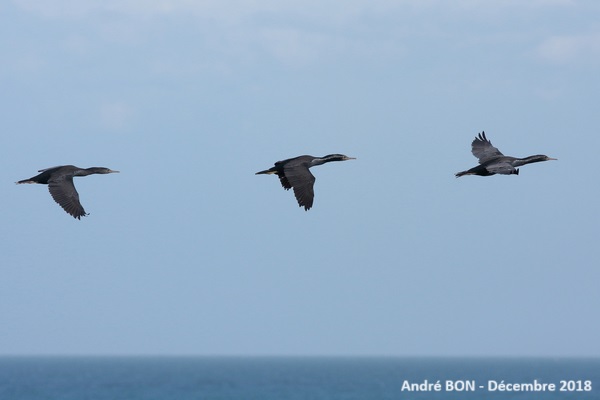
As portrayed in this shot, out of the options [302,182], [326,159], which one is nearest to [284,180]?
[302,182]

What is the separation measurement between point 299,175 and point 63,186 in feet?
29.1

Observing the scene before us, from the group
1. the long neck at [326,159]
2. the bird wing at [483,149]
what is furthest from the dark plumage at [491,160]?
the long neck at [326,159]

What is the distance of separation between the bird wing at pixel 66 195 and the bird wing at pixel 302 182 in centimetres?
765

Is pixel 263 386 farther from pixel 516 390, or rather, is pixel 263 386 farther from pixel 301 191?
pixel 301 191

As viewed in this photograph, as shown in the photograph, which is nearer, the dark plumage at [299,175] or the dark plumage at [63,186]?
the dark plumage at [299,175]

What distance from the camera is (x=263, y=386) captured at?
17625 centimetres

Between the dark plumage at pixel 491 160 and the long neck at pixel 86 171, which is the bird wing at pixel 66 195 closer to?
the long neck at pixel 86 171

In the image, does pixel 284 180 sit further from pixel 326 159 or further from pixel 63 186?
pixel 63 186

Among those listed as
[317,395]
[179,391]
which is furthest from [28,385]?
[317,395]

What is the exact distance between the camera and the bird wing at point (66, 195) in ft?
141

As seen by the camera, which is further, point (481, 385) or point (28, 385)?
point (481, 385)

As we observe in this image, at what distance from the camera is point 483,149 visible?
48719 millimetres

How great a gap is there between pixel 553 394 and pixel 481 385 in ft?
126

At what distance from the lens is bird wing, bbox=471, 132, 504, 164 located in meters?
47.5
